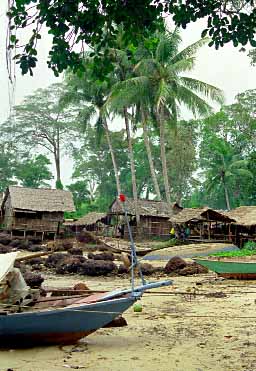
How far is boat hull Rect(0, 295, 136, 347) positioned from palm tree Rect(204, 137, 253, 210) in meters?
31.0

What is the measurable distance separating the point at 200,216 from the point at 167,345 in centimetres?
1968

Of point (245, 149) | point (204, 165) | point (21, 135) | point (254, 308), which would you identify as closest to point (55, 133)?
point (21, 135)

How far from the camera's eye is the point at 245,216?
25.8 metres

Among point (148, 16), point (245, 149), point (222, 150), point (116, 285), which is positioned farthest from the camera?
point (245, 149)

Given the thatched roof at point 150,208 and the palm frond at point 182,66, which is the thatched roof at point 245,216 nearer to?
the thatched roof at point 150,208

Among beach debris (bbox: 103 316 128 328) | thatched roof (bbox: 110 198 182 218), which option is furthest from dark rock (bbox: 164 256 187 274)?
thatched roof (bbox: 110 198 182 218)

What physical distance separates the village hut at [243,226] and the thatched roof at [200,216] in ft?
2.02

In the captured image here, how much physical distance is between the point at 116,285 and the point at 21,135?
39.0 meters

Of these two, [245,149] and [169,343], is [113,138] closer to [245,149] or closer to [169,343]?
[245,149]

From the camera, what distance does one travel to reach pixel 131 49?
5832mm

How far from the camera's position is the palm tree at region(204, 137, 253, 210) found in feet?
123

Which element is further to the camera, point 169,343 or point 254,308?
point 254,308

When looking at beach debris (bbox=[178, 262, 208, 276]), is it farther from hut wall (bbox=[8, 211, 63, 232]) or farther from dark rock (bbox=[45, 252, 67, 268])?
hut wall (bbox=[8, 211, 63, 232])

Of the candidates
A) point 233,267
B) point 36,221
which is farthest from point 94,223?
point 233,267
